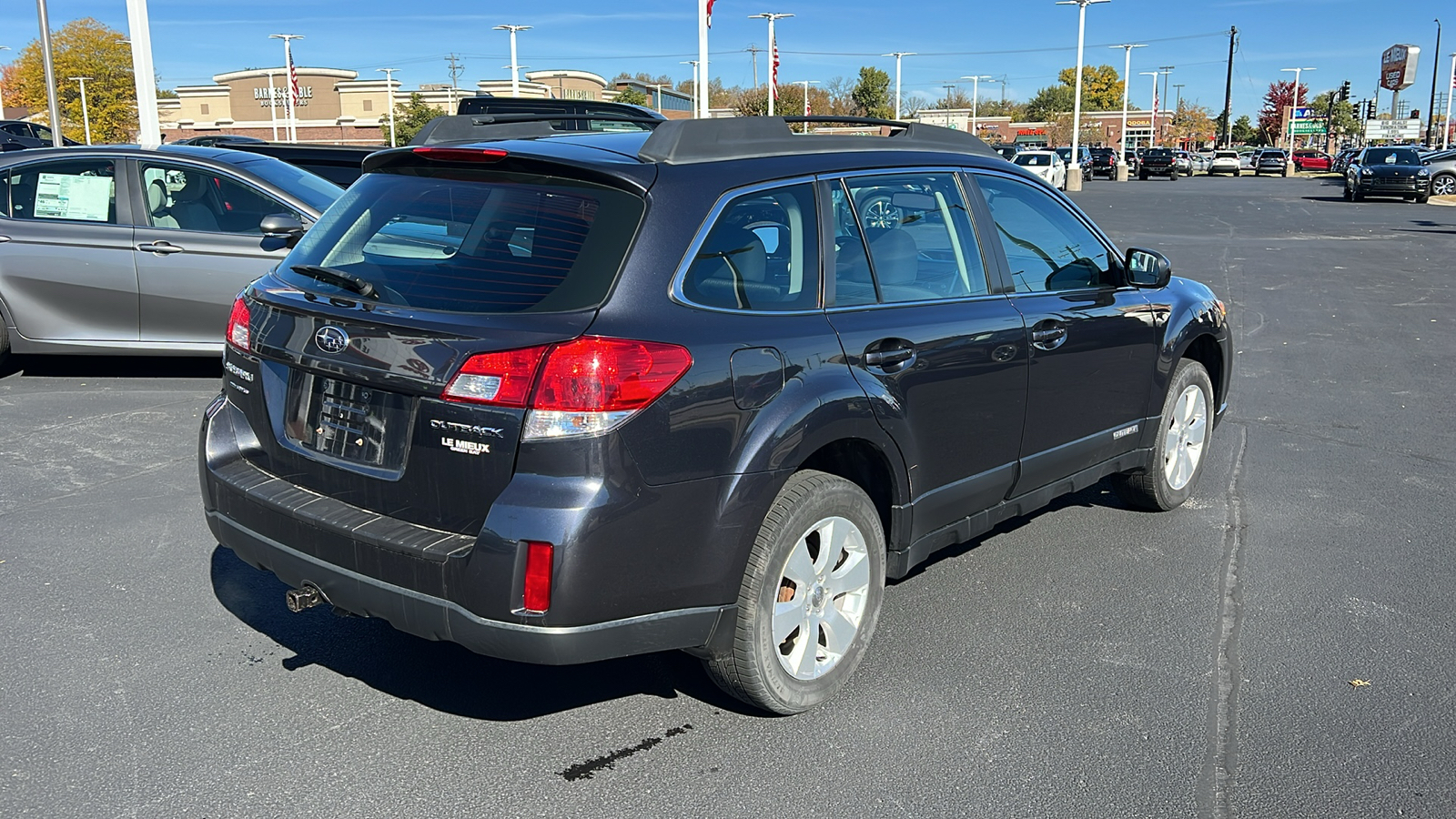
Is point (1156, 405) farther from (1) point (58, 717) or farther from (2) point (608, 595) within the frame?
(1) point (58, 717)

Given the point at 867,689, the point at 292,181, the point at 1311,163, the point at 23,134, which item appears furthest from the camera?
the point at 1311,163

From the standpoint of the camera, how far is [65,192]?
8.15 m

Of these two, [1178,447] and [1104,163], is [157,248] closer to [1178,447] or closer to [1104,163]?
[1178,447]

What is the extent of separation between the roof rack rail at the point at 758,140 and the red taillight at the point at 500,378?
745mm

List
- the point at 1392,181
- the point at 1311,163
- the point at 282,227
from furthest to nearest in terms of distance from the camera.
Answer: the point at 1311,163 → the point at 1392,181 → the point at 282,227

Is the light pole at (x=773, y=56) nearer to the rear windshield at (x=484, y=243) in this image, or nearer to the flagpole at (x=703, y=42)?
the flagpole at (x=703, y=42)

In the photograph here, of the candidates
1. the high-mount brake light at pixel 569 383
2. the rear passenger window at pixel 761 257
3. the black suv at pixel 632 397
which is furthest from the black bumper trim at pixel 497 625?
the rear passenger window at pixel 761 257

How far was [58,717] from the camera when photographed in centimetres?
354

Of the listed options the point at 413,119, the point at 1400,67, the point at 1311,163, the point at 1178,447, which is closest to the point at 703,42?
the point at 1178,447

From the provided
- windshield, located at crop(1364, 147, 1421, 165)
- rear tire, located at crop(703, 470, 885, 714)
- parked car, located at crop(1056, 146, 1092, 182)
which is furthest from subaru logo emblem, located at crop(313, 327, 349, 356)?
parked car, located at crop(1056, 146, 1092, 182)

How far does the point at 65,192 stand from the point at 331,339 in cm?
603

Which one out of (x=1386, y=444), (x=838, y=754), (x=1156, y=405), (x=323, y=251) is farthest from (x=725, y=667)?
(x=1386, y=444)

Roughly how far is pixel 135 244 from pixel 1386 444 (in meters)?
7.95

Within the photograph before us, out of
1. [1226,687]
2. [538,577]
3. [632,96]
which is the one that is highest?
[632,96]
